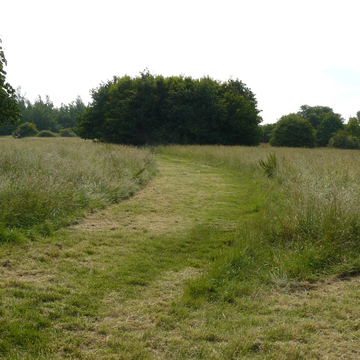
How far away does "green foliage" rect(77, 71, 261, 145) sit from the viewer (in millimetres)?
33156

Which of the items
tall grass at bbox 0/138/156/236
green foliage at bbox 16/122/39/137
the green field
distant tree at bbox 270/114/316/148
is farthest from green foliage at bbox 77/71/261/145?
green foliage at bbox 16/122/39/137

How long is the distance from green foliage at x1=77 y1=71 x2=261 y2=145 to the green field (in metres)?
26.6

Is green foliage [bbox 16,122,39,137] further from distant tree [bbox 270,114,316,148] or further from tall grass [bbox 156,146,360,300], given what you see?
tall grass [bbox 156,146,360,300]

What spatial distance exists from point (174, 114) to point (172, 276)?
31.1m

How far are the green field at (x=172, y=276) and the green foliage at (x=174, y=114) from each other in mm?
26596

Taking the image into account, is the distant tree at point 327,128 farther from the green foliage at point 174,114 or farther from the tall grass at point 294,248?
the tall grass at point 294,248

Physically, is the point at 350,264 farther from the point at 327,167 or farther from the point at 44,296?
the point at 327,167

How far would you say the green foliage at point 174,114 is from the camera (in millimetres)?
33156

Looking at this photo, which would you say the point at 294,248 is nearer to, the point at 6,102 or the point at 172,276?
the point at 172,276

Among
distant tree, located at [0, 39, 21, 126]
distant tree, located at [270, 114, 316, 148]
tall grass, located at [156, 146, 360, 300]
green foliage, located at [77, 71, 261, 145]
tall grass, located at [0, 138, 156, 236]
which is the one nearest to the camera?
tall grass, located at [156, 146, 360, 300]

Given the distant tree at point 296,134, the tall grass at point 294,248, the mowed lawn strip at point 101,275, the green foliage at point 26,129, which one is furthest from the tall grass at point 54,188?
the green foliage at point 26,129

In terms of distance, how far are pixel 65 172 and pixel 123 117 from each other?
27.4 metres

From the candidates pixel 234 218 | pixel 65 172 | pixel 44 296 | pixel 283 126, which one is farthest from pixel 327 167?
pixel 283 126

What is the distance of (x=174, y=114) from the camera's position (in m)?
33.8
